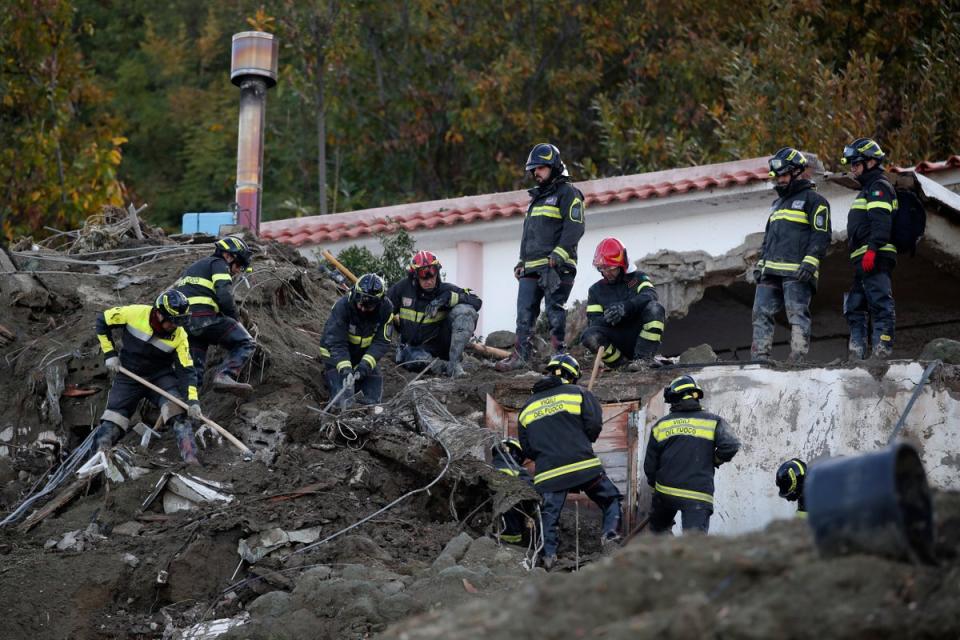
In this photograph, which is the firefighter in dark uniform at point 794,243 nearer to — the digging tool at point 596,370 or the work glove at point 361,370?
the digging tool at point 596,370

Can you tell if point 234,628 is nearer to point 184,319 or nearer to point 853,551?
point 184,319

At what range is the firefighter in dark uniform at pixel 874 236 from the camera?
39.2 feet

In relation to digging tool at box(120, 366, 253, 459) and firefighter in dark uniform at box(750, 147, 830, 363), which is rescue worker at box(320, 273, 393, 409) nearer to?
digging tool at box(120, 366, 253, 459)

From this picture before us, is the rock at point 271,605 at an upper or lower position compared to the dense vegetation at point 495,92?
lower

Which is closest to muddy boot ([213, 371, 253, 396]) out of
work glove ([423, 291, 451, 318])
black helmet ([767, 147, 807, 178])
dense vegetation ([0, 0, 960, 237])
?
work glove ([423, 291, 451, 318])

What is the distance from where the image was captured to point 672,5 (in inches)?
990

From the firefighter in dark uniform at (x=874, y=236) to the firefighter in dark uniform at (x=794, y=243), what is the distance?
300mm

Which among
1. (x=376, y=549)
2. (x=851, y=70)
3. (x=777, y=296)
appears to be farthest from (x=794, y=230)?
(x=851, y=70)

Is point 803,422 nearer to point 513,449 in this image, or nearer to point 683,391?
point 683,391

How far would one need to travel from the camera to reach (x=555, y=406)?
34.9 ft

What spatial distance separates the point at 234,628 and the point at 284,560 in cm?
128

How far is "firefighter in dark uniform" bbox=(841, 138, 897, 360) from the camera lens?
471 inches

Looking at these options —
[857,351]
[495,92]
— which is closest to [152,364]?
[857,351]

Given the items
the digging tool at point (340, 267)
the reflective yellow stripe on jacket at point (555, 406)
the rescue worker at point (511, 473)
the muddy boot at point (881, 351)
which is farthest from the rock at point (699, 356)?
the digging tool at point (340, 267)
